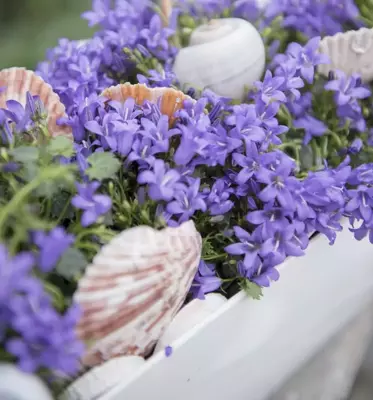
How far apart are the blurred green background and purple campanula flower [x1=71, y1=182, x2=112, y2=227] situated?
75cm

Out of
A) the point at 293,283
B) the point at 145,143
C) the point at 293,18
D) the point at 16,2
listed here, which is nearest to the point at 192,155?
the point at 145,143

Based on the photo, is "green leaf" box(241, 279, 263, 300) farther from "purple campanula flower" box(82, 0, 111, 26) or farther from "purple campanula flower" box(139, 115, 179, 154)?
"purple campanula flower" box(82, 0, 111, 26)

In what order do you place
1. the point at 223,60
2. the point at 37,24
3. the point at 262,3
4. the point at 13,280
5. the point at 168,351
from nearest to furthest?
the point at 13,280
the point at 168,351
the point at 223,60
the point at 262,3
the point at 37,24

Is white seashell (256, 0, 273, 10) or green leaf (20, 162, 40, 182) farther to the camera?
white seashell (256, 0, 273, 10)

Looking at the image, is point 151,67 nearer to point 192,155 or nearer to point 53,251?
point 192,155

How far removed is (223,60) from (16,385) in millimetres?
289

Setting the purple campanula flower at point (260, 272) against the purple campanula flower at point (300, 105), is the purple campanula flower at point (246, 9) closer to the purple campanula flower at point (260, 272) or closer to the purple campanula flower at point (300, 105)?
the purple campanula flower at point (300, 105)

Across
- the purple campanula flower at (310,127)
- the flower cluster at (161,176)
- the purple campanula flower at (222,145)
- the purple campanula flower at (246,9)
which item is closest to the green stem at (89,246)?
the flower cluster at (161,176)

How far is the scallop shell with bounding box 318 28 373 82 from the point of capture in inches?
19.3

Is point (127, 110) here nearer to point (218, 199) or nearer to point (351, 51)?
point (218, 199)

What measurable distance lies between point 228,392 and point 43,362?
0.18 m

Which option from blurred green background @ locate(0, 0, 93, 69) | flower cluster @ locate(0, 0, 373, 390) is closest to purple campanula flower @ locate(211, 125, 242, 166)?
flower cluster @ locate(0, 0, 373, 390)

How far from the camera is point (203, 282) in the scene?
391 millimetres

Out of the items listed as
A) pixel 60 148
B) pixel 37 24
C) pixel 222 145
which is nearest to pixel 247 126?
pixel 222 145
